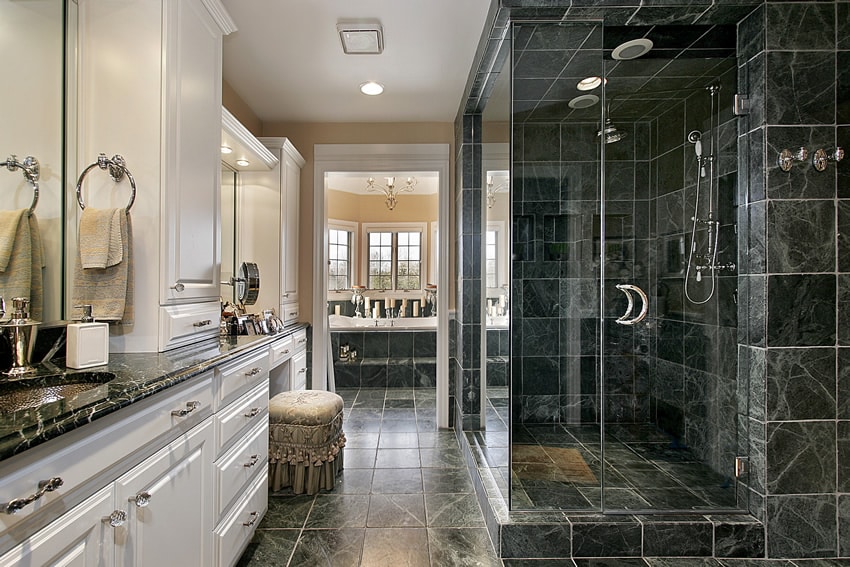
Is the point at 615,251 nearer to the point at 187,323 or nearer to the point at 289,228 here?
the point at 187,323

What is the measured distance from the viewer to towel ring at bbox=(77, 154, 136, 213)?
1.52 meters

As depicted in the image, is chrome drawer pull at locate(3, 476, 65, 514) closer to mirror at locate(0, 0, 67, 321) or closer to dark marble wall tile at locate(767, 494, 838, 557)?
mirror at locate(0, 0, 67, 321)

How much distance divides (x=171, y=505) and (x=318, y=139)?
3.18 meters

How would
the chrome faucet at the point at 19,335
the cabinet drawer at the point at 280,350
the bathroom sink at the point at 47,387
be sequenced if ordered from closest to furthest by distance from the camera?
1. the bathroom sink at the point at 47,387
2. the chrome faucet at the point at 19,335
3. the cabinet drawer at the point at 280,350

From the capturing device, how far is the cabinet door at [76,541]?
2.60 ft

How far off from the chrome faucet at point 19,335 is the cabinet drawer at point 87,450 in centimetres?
44

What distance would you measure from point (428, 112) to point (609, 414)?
262 centimetres

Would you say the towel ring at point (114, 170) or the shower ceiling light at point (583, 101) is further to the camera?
the shower ceiling light at point (583, 101)

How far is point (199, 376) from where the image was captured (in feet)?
4.75

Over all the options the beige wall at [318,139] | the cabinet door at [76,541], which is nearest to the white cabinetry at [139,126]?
the cabinet door at [76,541]

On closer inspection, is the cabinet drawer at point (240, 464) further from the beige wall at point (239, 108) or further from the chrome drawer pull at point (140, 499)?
the beige wall at point (239, 108)

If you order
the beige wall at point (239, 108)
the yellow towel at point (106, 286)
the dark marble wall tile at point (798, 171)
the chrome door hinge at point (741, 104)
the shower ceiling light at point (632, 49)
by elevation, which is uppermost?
the beige wall at point (239, 108)

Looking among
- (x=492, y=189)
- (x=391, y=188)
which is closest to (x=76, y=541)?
(x=492, y=189)

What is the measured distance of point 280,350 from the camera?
285 cm
